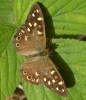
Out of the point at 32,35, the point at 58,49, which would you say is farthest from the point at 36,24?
the point at 58,49

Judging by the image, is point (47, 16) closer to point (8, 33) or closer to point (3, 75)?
point (8, 33)

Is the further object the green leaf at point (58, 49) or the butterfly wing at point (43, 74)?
the green leaf at point (58, 49)

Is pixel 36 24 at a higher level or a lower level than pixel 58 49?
higher

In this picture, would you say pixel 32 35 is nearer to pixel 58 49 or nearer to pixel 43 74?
pixel 58 49

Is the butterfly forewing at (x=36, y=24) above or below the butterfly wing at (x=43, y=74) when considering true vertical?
above

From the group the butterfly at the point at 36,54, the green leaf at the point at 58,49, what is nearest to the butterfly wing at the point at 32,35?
the butterfly at the point at 36,54

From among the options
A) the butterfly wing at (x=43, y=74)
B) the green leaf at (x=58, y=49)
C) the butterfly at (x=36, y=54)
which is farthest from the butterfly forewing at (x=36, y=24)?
the butterfly wing at (x=43, y=74)

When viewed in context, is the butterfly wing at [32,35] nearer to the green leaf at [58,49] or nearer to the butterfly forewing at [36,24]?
the butterfly forewing at [36,24]
